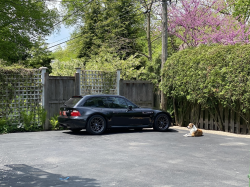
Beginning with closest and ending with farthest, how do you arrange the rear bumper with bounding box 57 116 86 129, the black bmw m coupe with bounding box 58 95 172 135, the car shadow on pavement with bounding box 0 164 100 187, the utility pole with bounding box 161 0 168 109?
the car shadow on pavement with bounding box 0 164 100 187
the rear bumper with bounding box 57 116 86 129
the black bmw m coupe with bounding box 58 95 172 135
the utility pole with bounding box 161 0 168 109

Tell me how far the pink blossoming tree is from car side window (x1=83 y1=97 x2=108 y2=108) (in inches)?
405

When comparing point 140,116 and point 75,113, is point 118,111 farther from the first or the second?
point 75,113

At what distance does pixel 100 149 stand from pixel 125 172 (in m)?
2.64

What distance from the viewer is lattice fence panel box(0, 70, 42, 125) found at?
12.4 meters

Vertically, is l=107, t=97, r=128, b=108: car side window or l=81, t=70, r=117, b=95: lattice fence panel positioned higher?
l=81, t=70, r=117, b=95: lattice fence panel

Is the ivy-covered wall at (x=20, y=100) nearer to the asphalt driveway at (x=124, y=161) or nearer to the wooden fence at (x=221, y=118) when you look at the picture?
the asphalt driveway at (x=124, y=161)

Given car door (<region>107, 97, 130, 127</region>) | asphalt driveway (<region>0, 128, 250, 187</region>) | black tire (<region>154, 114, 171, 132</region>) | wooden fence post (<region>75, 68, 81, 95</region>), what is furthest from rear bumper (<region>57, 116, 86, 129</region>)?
black tire (<region>154, 114, 171, 132</region>)

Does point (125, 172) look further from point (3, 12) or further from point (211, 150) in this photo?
point (3, 12)

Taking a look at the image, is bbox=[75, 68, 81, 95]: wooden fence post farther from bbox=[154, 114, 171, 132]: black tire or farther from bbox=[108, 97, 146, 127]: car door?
bbox=[154, 114, 171, 132]: black tire

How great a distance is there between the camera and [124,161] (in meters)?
7.05

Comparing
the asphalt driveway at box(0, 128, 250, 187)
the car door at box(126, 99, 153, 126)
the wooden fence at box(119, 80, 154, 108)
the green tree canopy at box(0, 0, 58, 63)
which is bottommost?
the asphalt driveway at box(0, 128, 250, 187)

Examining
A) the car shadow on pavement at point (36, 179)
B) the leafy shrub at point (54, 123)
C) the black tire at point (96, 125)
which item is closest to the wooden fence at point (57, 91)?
the leafy shrub at point (54, 123)

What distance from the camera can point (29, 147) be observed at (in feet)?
29.0

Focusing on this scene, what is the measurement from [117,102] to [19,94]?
12.3 feet
